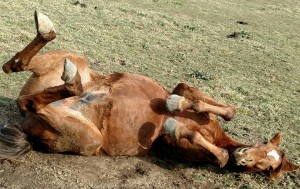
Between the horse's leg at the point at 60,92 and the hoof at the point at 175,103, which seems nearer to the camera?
the horse's leg at the point at 60,92

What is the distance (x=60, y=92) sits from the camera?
4371 millimetres

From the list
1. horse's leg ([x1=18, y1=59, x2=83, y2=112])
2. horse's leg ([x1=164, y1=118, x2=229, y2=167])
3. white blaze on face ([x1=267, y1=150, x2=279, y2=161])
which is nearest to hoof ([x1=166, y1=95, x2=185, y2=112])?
horse's leg ([x1=164, y1=118, x2=229, y2=167])

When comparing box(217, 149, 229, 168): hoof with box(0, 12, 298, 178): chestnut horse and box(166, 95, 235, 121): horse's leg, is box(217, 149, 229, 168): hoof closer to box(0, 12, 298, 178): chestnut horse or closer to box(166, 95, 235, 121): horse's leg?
box(0, 12, 298, 178): chestnut horse

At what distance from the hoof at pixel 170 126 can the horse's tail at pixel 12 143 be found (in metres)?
1.43

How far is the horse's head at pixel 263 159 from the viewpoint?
484 cm

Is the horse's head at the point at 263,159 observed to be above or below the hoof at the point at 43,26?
below

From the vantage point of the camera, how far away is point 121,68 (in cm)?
859

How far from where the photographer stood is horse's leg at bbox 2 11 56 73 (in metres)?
4.70

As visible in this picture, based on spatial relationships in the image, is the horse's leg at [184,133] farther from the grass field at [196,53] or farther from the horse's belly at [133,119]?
the grass field at [196,53]

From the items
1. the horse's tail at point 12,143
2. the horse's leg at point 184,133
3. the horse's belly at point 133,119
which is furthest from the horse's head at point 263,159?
the horse's tail at point 12,143

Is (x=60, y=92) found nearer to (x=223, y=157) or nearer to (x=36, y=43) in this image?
(x=36, y=43)

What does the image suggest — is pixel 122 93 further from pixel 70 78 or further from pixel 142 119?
pixel 70 78

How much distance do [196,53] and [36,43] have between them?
6502 mm

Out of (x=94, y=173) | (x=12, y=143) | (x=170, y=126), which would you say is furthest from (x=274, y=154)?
(x=12, y=143)
